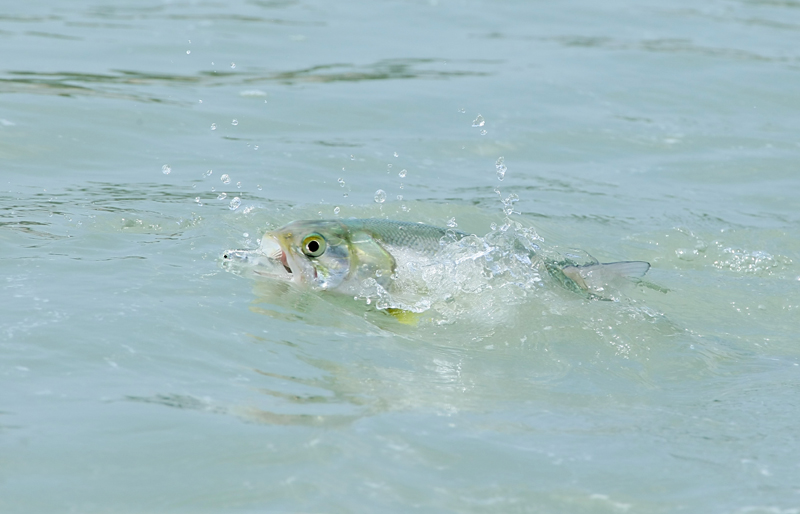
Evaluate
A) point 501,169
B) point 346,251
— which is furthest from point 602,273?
point 501,169

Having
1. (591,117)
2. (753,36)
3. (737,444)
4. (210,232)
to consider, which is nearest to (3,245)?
(210,232)

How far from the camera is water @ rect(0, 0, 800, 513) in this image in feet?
12.7

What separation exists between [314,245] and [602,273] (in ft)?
5.20

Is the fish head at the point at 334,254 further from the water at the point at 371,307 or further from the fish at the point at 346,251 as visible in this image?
the water at the point at 371,307

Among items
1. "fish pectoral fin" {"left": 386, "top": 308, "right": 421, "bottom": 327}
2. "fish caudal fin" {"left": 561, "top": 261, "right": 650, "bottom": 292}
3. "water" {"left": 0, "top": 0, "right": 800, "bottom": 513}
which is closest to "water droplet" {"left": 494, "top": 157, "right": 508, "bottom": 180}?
"water" {"left": 0, "top": 0, "right": 800, "bottom": 513}

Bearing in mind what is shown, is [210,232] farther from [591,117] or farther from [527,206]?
[591,117]

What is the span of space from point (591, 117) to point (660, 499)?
25.0ft

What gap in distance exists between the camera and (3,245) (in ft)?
20.0

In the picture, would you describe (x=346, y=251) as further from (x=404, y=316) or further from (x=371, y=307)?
(x=404, y=316)

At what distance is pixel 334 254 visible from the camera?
5.19 m

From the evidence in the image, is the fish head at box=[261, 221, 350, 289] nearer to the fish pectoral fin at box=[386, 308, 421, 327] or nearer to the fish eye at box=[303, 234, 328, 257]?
the fish eye at box=[303, 234, 328, 257]

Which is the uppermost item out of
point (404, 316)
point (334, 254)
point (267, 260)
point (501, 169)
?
point (501, 169)

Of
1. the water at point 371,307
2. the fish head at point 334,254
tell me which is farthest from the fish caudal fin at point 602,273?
the fish head at point 334,254

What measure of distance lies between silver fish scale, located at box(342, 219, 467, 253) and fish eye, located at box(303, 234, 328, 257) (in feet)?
0.58
